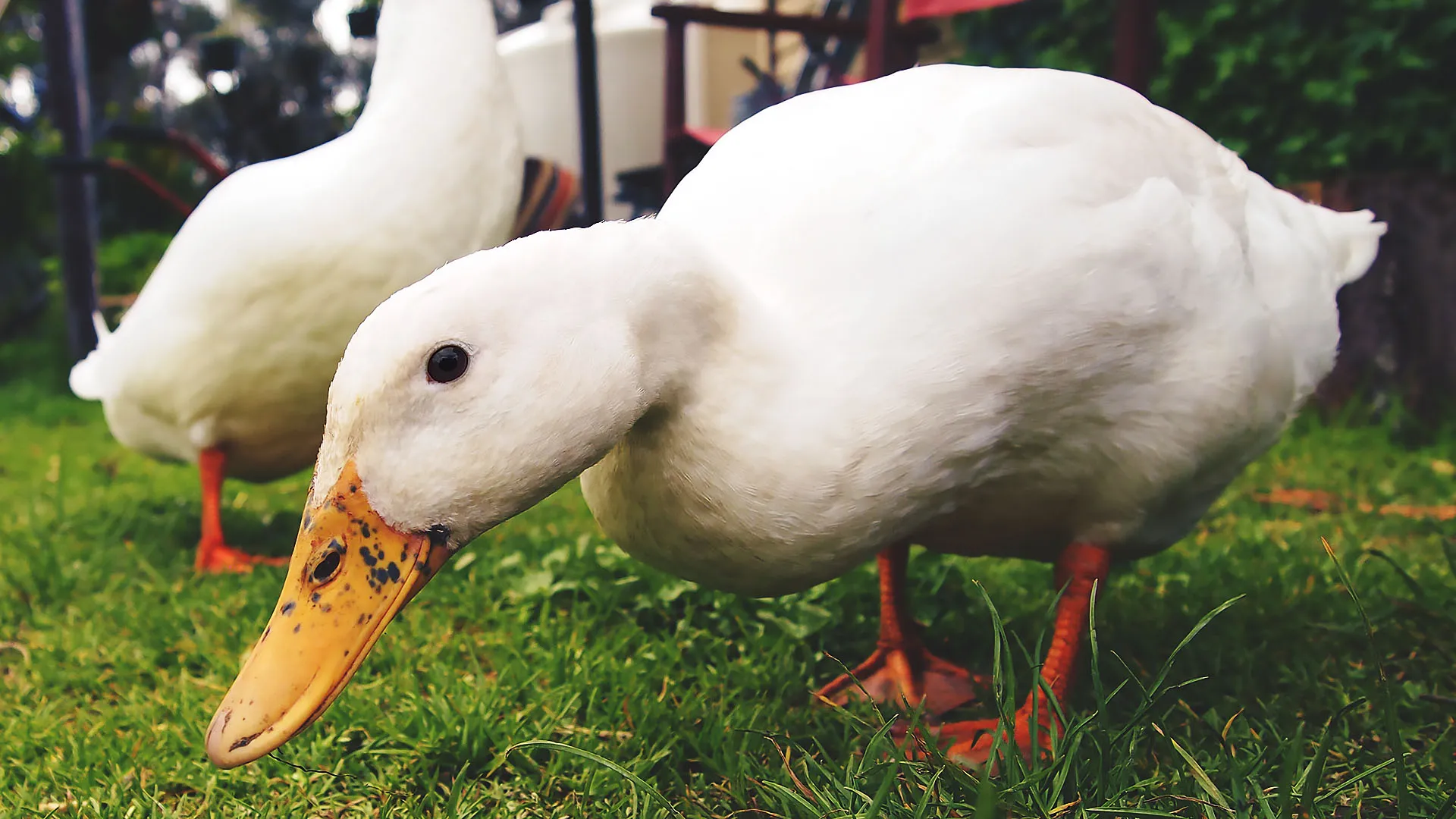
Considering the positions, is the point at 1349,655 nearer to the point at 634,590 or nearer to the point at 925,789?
the point at 925,789

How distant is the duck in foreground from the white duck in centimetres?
92

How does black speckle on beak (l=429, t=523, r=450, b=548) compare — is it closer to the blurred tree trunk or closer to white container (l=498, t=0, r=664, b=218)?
the blurred tree trunk

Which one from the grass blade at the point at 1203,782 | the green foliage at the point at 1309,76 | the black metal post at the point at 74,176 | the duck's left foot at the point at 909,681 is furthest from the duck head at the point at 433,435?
the black metal post at the point at 74,176

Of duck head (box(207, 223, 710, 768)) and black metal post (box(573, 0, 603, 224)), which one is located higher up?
duck head (box(207, 223, 710, 768))

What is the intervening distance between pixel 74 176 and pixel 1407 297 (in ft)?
22.2

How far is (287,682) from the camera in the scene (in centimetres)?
111

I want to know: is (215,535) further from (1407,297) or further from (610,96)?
(610,96)

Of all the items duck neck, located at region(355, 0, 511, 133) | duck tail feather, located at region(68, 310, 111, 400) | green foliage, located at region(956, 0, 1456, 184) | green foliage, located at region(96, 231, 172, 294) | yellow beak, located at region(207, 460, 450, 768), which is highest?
duck neck, located at region(355, 0, 511, 133)

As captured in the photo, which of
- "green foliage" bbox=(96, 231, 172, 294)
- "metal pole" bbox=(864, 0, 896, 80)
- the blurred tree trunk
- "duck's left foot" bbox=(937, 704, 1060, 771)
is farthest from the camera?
"green foliage" bbox=(96, 231, 172, 294)

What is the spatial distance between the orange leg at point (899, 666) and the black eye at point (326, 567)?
0.97 meters

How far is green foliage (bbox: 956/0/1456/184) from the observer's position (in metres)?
3.80

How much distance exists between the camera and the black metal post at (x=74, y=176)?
228 inches

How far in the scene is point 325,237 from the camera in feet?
7.20

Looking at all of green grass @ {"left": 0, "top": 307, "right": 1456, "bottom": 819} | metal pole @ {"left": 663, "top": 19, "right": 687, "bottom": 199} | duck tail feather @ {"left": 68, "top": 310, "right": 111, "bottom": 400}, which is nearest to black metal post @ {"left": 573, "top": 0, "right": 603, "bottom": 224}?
metal pole @ {"left": 663, "top": 19, "right": 687, "bottom": 199}
